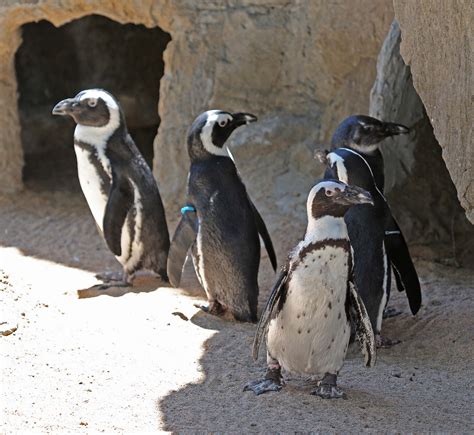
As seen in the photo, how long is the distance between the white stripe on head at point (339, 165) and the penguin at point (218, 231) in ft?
2.34

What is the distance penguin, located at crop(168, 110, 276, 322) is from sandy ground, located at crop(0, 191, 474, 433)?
0.18m

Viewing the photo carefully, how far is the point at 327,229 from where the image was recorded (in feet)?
13.4

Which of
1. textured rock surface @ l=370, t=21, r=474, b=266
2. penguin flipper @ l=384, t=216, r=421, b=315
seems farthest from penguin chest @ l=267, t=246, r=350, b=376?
textured rock surface @ l=370, t=21, r=474, b=266

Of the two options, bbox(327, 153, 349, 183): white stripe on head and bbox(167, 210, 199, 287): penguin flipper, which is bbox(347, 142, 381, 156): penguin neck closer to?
bbox(327, 153, 349, 183): white stripe on head

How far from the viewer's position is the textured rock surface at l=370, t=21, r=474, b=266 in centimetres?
688

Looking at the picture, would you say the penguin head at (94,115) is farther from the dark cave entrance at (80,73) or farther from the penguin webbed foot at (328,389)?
the dark cave entrance at (80,73)

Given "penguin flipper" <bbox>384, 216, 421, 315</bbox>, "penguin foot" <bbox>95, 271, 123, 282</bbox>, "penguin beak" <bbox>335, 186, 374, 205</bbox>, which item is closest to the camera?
"penguin beak" <bbox>335, 186, 374, 205</bbox>

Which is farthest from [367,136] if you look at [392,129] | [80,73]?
[80,73]

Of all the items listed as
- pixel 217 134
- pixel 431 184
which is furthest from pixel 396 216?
pixel 217 134

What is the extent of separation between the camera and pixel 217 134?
20.1 ft

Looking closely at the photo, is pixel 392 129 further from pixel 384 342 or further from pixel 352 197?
pixel 352 197

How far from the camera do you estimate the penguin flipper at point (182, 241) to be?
5.98 meters

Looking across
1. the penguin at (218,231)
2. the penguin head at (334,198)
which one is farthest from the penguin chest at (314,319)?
the penguin at (218,231)

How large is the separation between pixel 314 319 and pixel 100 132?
3048 millimetres
